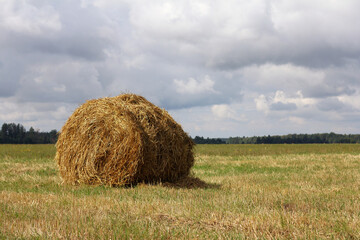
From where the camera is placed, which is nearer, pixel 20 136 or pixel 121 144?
pixel 121 144

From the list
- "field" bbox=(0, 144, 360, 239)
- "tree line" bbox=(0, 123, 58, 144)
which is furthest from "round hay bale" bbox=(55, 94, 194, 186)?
"tree line" bbox=(0, 123, 58, 144)

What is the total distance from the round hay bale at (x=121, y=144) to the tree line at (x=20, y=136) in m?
82.1

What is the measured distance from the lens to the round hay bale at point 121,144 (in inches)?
424

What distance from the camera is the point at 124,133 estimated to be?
35.3 ft

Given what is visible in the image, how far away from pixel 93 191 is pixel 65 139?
102 inches

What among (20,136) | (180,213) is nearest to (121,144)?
(180,213)

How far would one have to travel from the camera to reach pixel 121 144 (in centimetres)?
1075

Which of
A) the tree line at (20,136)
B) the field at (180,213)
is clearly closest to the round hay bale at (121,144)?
the field at (180,213)

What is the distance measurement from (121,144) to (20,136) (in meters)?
92.0

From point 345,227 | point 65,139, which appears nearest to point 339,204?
point 345,227

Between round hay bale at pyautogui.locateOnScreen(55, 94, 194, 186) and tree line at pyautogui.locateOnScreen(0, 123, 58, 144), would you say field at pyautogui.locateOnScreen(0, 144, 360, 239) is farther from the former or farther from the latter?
tree line at pyautogui.locateOnScreen(0, 123, 58, 144)

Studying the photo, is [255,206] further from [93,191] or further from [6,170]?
[6,170]

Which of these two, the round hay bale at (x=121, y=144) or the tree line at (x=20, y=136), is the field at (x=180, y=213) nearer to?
the round hay bale at (x=121, y=144)

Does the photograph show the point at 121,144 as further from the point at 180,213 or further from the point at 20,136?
the point at 20,136
